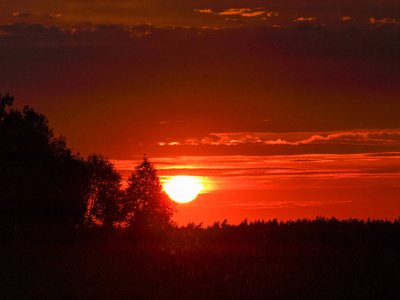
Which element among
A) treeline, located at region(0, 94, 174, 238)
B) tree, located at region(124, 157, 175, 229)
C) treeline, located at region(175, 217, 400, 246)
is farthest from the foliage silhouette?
treeline, located at region(175, 217, 400, 246)

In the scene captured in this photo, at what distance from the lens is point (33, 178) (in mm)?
42500

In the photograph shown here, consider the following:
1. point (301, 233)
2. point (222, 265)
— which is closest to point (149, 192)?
point (301, 233)

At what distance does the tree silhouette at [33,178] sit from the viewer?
135 feet

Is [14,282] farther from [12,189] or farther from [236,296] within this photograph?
[12,189]

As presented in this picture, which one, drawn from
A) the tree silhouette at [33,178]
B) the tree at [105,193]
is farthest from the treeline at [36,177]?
the tree at [105,193]

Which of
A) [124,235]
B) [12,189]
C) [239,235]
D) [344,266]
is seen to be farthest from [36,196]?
[344,266]

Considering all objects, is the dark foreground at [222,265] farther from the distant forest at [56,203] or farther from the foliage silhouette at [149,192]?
the foliage silhouette at [149,192]

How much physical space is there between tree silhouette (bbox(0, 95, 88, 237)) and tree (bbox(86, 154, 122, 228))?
11.3 meters

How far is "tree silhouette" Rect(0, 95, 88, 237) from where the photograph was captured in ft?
135

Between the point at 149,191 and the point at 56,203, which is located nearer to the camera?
the point at 56,203

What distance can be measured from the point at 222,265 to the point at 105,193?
43.4m

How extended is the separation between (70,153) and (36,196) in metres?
6.59

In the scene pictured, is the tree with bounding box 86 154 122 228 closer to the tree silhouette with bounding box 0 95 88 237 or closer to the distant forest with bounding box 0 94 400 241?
the distant forest with bounding box 0 94 400 241

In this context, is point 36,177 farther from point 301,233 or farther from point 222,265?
point 222,265
